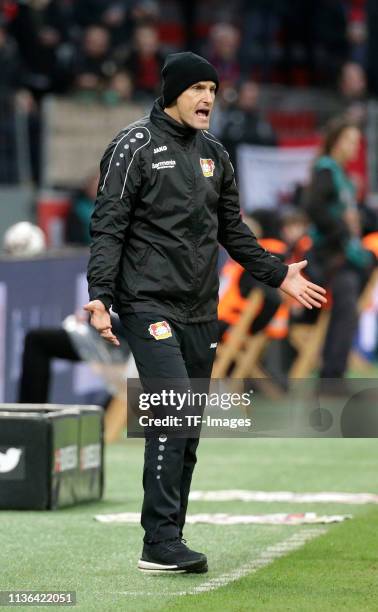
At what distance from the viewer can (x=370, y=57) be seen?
25094 millimetres

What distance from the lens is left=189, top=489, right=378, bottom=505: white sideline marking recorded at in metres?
9.89

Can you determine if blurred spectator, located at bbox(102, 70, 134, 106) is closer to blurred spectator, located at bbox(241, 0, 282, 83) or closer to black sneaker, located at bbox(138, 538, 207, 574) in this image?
blurred spectator, located at bbox(241, 0, 282, 83)

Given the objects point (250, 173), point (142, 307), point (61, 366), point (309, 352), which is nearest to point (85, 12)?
point (250, 173)

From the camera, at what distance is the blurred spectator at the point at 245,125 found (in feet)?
68.7

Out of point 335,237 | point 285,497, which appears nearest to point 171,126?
point 285,497

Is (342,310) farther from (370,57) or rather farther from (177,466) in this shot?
(370,57)

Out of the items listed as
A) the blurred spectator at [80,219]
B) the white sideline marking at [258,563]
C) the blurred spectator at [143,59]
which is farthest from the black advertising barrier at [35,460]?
the blurred spectator at [143,59]

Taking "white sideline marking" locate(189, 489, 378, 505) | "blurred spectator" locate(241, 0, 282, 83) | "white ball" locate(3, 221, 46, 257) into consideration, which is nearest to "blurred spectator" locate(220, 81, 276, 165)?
"blurred spectator" locate(241, 0, 282, 83)

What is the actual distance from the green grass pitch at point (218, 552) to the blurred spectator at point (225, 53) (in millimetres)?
12463

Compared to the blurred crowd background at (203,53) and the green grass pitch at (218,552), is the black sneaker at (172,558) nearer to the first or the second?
the green grass pitch at (218,552)

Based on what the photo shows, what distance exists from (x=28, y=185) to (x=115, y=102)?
65.1 inches

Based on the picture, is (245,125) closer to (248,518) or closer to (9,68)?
(9,68)

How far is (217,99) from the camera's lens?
848 inches

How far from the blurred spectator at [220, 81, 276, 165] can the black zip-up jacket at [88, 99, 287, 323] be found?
1315cm
